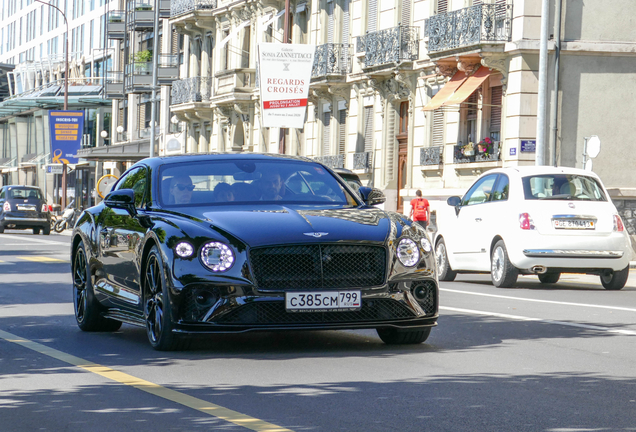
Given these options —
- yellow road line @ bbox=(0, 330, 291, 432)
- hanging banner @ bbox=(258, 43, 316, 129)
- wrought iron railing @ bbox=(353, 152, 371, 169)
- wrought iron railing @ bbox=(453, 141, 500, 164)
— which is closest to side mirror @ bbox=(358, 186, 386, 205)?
yellow road line @ bbox=(0, 330, 291, 432)

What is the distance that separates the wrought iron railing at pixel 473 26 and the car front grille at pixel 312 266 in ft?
72.9

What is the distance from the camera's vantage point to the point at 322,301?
854 centimetres

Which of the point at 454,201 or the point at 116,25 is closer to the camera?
the point at 454,201

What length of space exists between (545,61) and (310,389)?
60.5 ft

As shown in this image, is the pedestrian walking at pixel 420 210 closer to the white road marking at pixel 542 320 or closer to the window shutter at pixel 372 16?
the window shutter at pixel 372 16

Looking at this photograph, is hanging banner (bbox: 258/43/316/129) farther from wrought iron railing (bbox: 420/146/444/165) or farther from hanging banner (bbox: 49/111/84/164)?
hanging banner (bbox: 49/111/84/164)

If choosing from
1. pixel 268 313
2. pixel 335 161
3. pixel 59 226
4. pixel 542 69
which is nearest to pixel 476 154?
pixel 542 69

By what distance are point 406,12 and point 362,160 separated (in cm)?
501

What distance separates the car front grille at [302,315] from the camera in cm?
848

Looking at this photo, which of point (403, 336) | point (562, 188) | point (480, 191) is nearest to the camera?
point (403, 336)

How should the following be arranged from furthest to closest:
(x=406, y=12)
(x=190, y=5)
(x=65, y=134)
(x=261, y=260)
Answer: (x=65, y=134)
(x=190, y=5)
(x=406, y=12)
(x=261, y=260)

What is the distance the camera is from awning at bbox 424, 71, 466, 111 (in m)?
31.6

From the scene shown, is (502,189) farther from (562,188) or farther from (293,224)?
(293,224)

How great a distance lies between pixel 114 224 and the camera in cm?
1014
